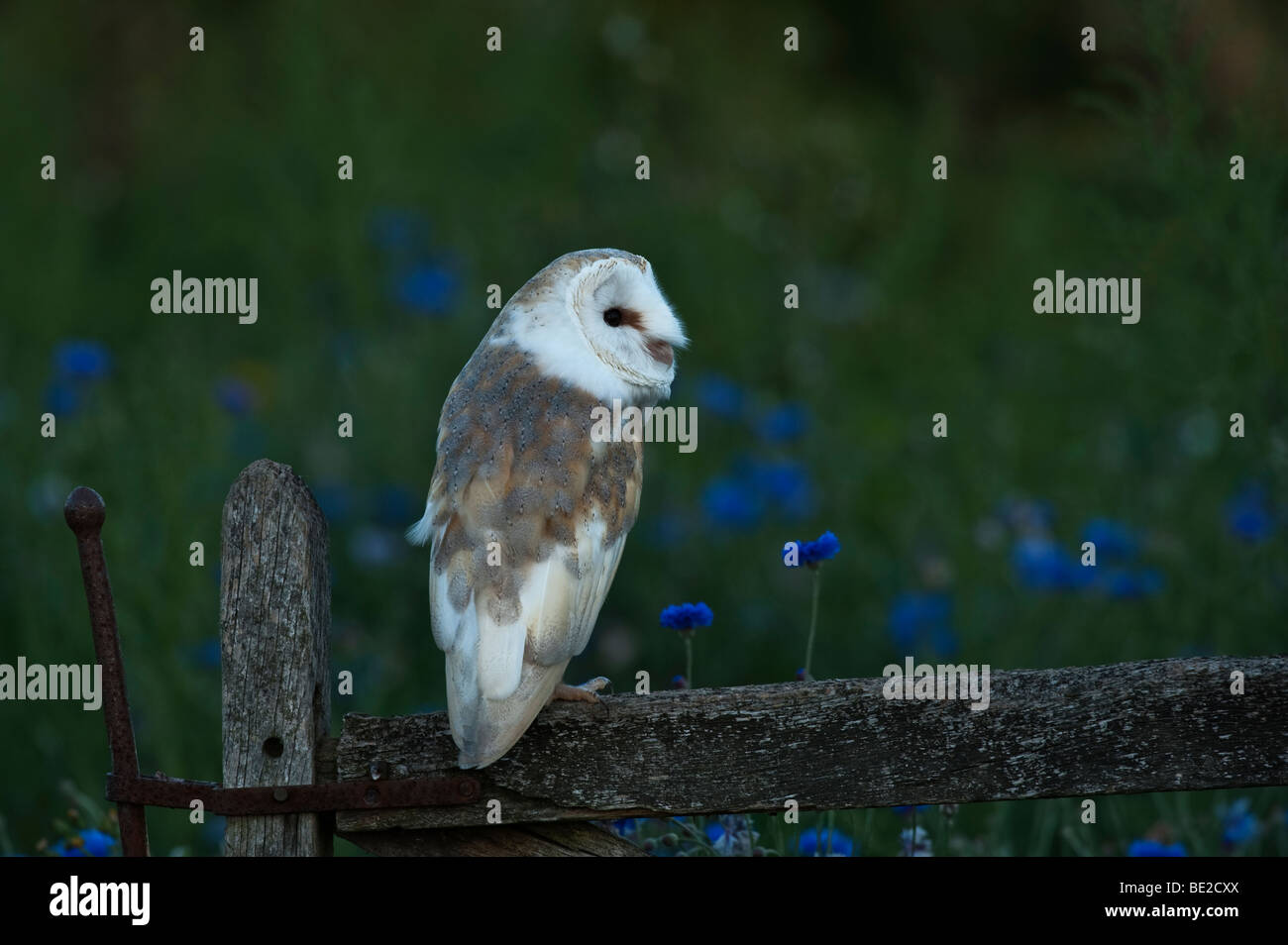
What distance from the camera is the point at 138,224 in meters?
8.00

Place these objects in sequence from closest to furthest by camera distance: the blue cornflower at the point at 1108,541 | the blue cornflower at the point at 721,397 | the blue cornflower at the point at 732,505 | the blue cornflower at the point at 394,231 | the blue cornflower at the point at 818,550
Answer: the blue cornflower at the point at 818,550 < the blue cornflower at the point at 1108,541 < the blue cornflower at the point at 732,505 < the blue cornflower at the point at 721,397 < the blue cornflower at the point at 394,231

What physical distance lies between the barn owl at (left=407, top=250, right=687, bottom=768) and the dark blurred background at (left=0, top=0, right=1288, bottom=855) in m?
0.73

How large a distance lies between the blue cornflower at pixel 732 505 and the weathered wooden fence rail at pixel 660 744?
220 centimetres

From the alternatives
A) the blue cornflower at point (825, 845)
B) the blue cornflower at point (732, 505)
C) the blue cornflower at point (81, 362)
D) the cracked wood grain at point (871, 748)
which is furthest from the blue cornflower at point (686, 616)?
the blue cornflower at point (81, 362)

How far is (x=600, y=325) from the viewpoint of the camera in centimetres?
217

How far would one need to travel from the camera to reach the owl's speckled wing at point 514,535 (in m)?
1.93

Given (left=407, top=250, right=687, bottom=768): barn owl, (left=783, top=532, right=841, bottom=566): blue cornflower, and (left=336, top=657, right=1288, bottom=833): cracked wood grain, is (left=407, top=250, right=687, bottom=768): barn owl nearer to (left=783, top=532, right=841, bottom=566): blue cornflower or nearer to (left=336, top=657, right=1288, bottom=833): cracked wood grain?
(left=336, top=657, right=1288, bottom=833): cracked wood grain

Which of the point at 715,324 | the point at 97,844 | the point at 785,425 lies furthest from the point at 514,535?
the point at 715,324

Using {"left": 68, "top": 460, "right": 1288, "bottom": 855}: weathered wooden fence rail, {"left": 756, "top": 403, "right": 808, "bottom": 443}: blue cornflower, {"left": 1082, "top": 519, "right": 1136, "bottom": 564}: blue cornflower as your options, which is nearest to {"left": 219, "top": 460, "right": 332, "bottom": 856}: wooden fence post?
{"left": 68, "top": 460, "right": 1288, "bottom": 855}: weathered wooden fence rail

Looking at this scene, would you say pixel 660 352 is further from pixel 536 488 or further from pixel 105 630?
pixel 105 630

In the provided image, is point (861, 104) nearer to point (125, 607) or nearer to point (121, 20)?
point (121, 20)

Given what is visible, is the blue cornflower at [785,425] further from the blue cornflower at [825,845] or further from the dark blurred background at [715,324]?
the blue cornflower at [825,845]

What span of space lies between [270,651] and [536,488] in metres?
0.44
